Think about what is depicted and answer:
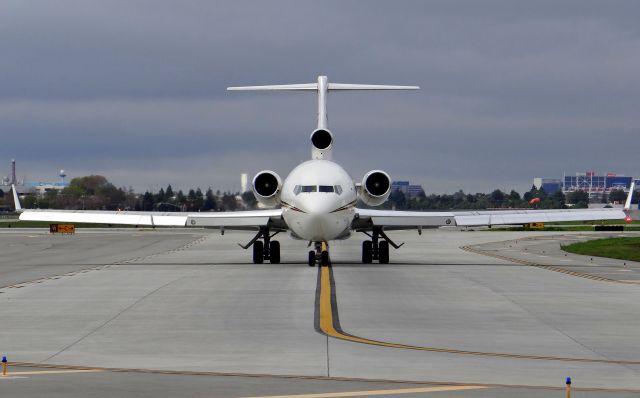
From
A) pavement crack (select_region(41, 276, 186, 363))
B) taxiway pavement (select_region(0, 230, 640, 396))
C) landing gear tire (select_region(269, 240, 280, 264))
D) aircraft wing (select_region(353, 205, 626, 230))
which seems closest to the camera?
taxiway pavement (select_region(0, 230, 640, 396))

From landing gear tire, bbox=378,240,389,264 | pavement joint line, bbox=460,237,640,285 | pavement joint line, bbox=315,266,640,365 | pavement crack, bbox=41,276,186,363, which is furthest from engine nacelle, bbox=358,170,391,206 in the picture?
pavement joint line, bbox=315,266,640,365

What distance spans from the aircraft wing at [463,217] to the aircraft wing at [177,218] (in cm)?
372

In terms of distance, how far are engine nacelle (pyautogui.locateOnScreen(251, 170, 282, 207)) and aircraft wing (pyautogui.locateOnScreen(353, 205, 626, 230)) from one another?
3.42m

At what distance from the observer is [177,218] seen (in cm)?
4731

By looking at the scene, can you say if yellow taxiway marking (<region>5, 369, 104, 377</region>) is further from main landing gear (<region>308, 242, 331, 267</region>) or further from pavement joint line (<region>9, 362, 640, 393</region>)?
main landing gear (<region>308, 242, 331, 267</region>)

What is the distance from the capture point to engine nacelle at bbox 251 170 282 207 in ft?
150

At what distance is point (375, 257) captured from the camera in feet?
161

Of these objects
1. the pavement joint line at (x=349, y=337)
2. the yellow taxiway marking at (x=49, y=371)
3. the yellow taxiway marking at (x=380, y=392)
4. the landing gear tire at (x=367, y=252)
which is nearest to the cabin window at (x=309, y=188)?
the landing gear tire at (x=367, y=252)

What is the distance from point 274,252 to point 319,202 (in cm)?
620

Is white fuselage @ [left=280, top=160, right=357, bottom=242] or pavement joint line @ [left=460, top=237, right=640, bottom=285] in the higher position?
white fuselage @ [left=280, top=160, right=357, bottom=242]

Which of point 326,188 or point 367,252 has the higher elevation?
point 326,188

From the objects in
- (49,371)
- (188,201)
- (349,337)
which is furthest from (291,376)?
(188,201)

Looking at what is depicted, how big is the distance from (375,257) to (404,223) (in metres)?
3.23

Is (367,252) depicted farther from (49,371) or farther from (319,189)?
(49,371)
